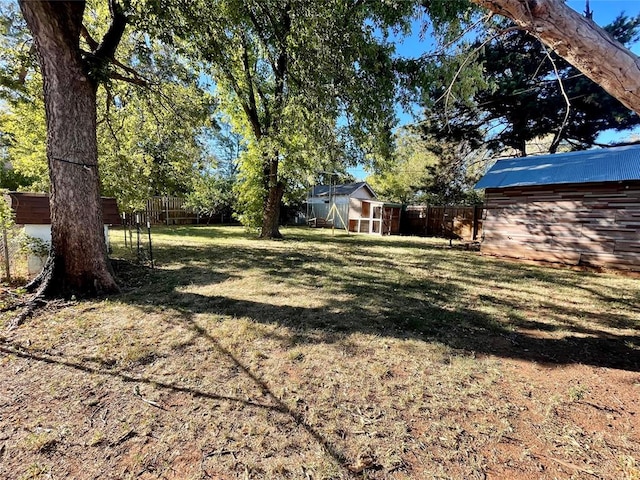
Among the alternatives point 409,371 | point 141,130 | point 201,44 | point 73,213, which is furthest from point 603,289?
point 141,130

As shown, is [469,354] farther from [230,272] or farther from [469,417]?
[230,272]

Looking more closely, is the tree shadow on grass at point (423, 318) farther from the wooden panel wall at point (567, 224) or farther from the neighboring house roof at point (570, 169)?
the neighboring house roof at point (570, 169)

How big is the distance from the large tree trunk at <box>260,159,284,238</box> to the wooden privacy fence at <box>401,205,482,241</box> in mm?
9441

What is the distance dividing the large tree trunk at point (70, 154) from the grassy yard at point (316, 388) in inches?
21.8

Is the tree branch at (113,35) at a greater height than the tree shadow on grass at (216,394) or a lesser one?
greater

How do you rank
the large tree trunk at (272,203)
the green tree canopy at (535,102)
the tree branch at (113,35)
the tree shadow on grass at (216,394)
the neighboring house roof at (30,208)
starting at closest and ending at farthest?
the tree shadow on grass at (216,394)
the tree branch at (113,35)
the neighboring house roof at (30,208)
the green tree canopy at (535,102)
the large tree trunk at (272,203)

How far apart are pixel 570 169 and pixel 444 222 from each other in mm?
8287

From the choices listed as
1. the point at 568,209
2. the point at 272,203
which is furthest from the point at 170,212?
the point at 568,209

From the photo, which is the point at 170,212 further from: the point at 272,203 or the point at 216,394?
the point at 216,394

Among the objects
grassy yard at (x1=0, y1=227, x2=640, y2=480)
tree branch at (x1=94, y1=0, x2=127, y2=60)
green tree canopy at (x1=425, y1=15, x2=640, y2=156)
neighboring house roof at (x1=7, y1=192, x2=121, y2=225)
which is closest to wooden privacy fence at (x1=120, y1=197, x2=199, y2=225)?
neighboring house roof at (x1=7, y1=192, x2=121, y2=225)

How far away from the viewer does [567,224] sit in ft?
26.7

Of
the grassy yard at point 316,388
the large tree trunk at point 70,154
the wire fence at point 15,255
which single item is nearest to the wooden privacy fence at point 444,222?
the grassy yard at point 316,388

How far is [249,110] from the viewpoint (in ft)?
35.4

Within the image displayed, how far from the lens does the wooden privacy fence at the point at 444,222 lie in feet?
48.5
